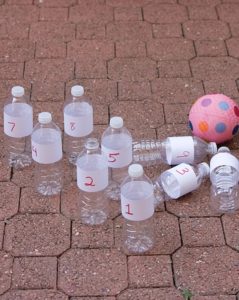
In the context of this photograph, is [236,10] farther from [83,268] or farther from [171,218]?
[83,268]

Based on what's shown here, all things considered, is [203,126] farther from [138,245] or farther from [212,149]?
[138,245]

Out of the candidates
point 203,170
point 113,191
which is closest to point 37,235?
point 113,191

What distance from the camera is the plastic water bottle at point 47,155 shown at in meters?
3.62

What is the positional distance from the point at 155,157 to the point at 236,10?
180 cm

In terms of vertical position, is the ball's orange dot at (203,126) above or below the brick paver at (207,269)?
above

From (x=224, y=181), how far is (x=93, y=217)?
66cm

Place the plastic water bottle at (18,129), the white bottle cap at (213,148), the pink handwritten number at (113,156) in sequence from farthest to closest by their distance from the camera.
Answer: the white bottle cap at (213,148) → the plastic water bottle at (18,129) → the pink handwritten number at (113,156)

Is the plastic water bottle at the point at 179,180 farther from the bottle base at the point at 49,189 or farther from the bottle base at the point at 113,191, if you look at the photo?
the bottle base at the point at 49,189

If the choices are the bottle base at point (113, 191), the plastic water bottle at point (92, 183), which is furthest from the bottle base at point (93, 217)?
the bottle base at point (113, 191)

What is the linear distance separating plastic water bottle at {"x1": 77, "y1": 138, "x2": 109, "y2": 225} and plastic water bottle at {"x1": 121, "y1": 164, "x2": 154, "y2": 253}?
137 millimetres

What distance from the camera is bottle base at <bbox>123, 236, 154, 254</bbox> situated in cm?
346

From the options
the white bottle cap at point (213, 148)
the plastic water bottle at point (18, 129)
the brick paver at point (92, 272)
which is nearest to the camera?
the brick paver at point (92, 272)

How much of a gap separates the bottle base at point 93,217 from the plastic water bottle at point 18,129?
49cm

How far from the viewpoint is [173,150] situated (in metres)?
3.86
